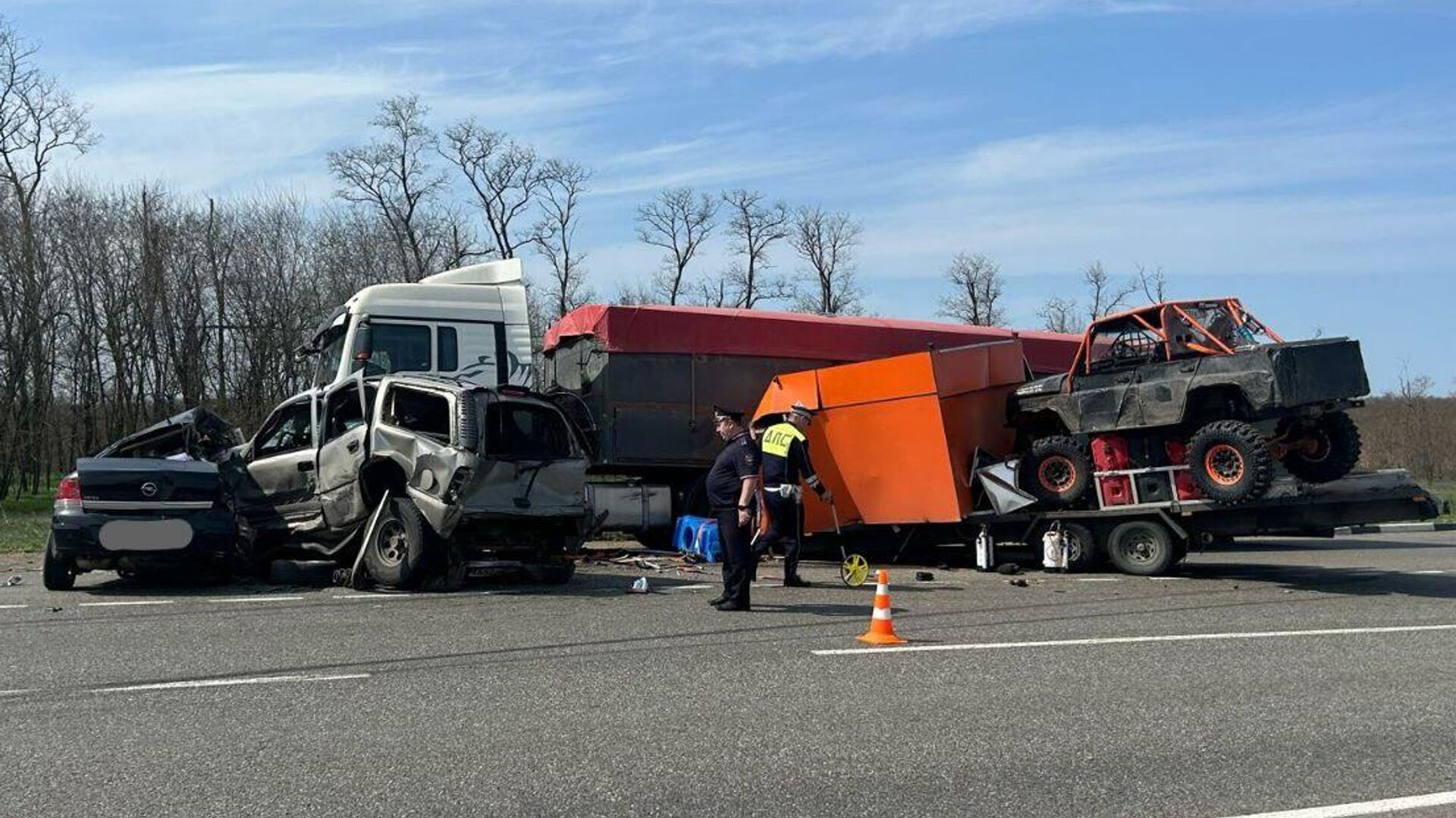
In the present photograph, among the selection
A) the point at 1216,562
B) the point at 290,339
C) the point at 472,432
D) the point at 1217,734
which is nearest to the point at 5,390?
→ the point at 290,339

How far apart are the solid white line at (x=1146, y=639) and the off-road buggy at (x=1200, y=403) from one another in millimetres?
2467

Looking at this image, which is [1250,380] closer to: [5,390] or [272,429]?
[272,429]

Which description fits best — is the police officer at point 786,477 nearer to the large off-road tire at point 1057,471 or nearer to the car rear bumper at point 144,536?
the large off-road tire at point 1057,471

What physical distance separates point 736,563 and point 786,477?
1.74 m

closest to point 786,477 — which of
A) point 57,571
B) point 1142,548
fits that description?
point 1142,548

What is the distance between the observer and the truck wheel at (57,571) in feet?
36.7

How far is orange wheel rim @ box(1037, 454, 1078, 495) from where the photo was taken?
12.9 meters

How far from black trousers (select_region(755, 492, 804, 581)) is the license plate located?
525 cm

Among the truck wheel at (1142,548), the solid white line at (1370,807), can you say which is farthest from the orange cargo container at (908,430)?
the solid white line at (1370,807)

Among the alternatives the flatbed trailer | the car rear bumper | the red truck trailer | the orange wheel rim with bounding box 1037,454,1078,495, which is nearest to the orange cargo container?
the flatbed trailer

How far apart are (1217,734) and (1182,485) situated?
6.85 m

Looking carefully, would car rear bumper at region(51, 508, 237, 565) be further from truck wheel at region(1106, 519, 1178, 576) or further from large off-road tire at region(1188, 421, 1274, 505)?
large off-road tire at region(1188, 421, 1274, 505)

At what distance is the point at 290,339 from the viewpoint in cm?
3934

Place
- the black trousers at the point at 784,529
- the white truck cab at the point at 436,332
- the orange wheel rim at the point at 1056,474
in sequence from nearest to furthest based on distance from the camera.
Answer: the black trousers at the point at 784,529 < the orange wheel rim at the point at 1056,474 < the white truck cab at the point at 436,332
